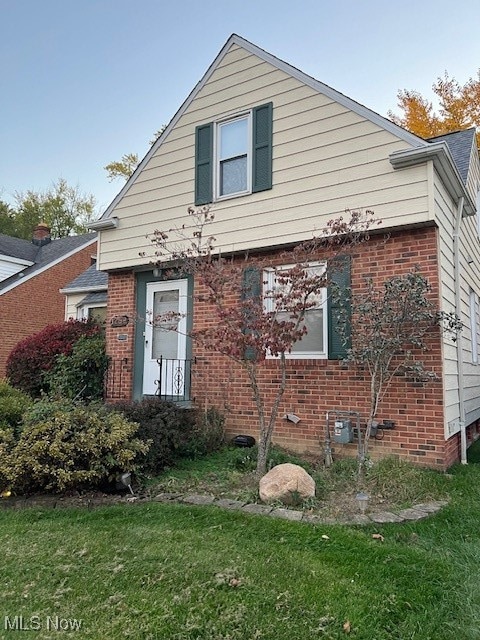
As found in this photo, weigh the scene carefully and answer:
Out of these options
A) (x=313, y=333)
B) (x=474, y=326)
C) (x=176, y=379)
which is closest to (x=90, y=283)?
(x=176, y=379)

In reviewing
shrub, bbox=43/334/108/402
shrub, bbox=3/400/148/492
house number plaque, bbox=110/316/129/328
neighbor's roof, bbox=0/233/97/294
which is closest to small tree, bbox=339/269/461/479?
shrub, bbox=3/400/148/492

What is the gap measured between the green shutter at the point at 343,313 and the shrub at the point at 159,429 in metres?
2.17

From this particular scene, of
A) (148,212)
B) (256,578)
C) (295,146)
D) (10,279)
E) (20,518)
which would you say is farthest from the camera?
(10,279)

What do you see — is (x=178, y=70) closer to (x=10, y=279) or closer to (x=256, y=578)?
(x=10, y=279)

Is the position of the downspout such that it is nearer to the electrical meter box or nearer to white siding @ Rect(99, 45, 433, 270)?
white siding @ Rect(99, 45, 433, 270)

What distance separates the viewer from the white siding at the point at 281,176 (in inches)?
227

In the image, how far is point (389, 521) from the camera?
375 centimetres

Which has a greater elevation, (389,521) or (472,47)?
(472,47)

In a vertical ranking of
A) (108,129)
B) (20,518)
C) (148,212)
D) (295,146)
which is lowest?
(20,518)

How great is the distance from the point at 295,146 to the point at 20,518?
18.6ft

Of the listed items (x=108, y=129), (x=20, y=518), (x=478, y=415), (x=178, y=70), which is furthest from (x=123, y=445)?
(x=108, y=129)

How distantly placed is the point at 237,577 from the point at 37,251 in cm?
1975

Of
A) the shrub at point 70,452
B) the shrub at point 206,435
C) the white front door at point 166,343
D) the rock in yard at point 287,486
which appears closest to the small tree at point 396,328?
the rock in yard at point 287,486

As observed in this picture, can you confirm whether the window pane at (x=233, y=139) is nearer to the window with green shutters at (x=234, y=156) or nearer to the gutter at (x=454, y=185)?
the window with green shutters at (x=234, y=156)
